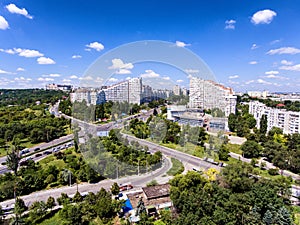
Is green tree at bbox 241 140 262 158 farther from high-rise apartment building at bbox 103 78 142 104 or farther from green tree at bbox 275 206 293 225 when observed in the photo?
high-rise apartment building at bbox 103 78 142 104

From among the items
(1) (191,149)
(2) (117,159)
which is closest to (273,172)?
(1) (191,149)

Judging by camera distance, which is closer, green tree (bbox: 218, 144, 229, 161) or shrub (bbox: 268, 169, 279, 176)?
shrub (bbox: 268, 169, 279, 176)

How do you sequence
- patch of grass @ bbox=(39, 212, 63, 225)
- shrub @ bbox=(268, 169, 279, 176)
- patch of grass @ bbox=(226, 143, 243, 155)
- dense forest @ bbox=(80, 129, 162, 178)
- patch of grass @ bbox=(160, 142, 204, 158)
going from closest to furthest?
patch of grass @ bbox=(39, 212, 63, 225)
dense forest @ bbox=(80, 129, 162, 178)
shrub @ bbox=(268, 169, 279, 176)
patch of grass @ bbox=(160, 142, 204, 158)
patch of grass @ bbox=(226, 143, 243, 155)

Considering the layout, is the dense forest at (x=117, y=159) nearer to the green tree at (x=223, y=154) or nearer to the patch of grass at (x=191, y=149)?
the patch of grass at (x=191, y=149)

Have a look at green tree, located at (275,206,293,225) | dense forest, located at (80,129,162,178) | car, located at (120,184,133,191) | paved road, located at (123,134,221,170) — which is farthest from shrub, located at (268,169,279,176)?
car, located at (120,184,133,191)

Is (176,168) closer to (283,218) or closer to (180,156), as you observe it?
(180,156)

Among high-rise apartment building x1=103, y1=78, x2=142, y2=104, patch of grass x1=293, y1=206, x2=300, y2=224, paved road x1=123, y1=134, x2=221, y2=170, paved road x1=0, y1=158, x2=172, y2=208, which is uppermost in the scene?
high-rise apartment building x1=103, y1=78, x2=142, y2=104

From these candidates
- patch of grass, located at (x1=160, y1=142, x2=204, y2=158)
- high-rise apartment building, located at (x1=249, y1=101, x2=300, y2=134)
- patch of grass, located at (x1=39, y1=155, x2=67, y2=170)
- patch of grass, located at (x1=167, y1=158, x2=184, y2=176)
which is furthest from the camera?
high-rise apartment building, located at (x1=249, y1=101, x2=300, y2=134)

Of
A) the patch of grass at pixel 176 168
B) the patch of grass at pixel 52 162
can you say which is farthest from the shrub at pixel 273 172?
the patch of grass at pixel 52 162

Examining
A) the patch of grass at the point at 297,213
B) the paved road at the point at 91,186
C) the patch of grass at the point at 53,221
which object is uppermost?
the paved road at the point at 91,186

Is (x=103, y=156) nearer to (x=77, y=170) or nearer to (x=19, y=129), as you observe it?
(x=77, y=170)

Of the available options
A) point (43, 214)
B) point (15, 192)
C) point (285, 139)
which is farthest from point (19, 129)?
point (285, 139)
